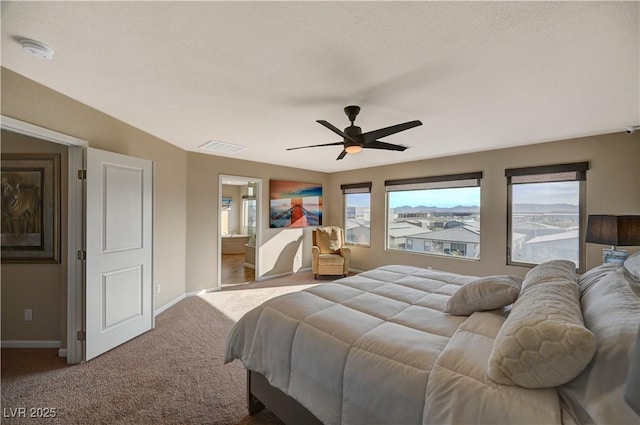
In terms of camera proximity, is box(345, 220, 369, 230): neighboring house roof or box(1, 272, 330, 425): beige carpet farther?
box(345, 220, 369, 230): neighboring house roof

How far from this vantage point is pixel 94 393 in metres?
2.12

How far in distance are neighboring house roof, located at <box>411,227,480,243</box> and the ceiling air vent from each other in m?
3.80

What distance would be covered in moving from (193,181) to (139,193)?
149cm

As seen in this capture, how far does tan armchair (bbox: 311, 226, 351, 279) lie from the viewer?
5.55 metres

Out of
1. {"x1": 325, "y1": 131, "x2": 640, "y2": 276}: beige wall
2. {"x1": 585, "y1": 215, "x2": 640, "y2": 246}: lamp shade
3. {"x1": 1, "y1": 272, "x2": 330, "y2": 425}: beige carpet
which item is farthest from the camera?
{"x1": 325, "y1": 131, "x2": 640, "y2": 276}: beige wall

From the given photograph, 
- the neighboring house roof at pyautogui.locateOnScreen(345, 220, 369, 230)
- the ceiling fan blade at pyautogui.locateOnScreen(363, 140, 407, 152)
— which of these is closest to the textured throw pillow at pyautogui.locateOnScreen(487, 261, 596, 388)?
the ceiling fan blade at pyautogui.locateOnScreen(363, 140, 407, 152)

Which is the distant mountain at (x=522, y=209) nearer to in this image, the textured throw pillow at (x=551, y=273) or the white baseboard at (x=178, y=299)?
the textured throw pillow at (x=551, y=273)

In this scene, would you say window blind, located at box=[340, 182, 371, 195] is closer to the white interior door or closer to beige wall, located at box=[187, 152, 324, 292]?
beige wall, located at box=[187, 152, 324, 292]

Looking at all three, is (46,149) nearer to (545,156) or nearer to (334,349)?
(334,349)

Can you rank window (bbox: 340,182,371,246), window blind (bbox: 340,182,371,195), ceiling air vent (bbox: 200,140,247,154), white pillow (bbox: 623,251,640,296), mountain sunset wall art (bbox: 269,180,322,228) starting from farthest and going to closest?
window (bbox: 340,182,371,246) → window blind (bbox: 340,182,371,195) → mountain sunset wall art (bbox: 269,180,322,228) → ceiling air vent (bbox: 200,140,247,154) → white pillow (bbox: 623,251,640,296)

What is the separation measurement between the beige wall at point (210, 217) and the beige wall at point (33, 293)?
1810mm

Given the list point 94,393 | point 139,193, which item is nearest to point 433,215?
point 139,193

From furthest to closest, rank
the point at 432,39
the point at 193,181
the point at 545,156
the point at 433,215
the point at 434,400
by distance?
the point at 433,215, the point at 193,181, the point at 545,156, the point at 432,39, the point at 434,400

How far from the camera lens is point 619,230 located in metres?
2.57
